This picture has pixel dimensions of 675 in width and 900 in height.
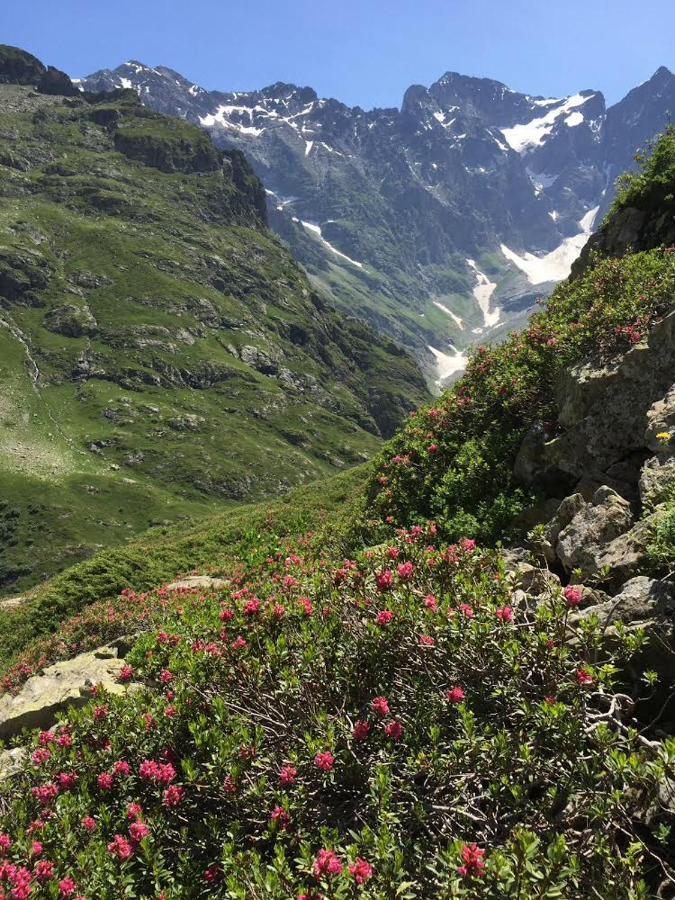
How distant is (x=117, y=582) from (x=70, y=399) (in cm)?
19469

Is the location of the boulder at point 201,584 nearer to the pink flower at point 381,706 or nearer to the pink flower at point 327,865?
the pink flower at point 381,706

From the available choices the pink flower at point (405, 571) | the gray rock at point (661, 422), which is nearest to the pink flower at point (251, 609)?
the pink flower at point (405, 571)

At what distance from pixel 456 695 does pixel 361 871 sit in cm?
184

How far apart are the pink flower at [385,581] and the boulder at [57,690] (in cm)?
493

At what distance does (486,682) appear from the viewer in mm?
6133

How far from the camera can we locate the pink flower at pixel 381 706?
6008 millimetres

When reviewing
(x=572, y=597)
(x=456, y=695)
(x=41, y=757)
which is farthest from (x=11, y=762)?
(x=572, y=597)

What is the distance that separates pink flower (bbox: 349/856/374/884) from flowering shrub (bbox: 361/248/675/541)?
24.7 ft

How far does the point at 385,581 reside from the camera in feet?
24.7

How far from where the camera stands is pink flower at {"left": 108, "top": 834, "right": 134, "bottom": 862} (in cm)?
562

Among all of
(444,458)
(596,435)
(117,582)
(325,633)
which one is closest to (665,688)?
(325,633)

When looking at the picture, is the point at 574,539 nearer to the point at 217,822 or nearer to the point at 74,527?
the point at 217,822

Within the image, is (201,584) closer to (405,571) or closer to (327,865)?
(405,571)

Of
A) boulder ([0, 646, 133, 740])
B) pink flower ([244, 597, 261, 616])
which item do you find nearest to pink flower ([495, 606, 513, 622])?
pink flower ([244, 597, 261, 616])
